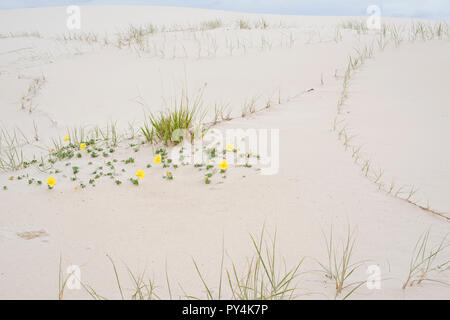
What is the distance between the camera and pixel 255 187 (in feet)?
7.88

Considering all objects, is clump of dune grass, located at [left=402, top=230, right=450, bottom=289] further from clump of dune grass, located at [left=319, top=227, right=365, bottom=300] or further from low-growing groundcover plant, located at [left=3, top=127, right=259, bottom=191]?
low-growing groundcover plant, located at [left=3, top=127, right=259, bottom=191]

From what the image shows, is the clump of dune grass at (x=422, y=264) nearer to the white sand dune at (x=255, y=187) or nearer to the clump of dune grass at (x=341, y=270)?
the white sand dune at (x=255, y=187)

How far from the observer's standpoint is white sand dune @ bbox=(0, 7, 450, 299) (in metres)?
1.71

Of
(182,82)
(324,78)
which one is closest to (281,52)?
(324,78)

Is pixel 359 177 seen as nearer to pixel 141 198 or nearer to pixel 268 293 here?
pixel 268 293

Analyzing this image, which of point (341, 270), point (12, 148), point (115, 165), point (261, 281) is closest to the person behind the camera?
point (261, 281)

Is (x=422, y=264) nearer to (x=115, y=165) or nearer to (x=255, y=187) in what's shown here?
(x=255, y=187)

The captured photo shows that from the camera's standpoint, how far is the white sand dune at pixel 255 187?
171cm

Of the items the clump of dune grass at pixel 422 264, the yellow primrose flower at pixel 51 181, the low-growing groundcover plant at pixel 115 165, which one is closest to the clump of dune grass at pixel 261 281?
the clump of dune grass at pixel 422 264

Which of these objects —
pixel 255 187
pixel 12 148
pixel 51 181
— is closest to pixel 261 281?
pixel 255 187

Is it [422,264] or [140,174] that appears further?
[140,174]

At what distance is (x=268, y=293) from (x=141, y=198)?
3.93ft

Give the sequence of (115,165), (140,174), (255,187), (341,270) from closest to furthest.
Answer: (341,270) < (255,187) < (140,174) < (115,165)

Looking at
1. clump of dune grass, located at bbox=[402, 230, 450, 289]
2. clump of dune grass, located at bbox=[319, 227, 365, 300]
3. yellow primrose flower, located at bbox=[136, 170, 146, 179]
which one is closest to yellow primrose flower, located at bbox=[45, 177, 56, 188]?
yellow primrose flower, located at bbox=[136, 170, 146, 179]
